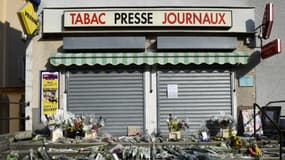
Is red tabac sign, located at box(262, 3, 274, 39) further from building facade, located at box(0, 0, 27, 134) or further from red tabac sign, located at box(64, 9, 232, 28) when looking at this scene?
building facade, located at box(0, 0, 27, 134)

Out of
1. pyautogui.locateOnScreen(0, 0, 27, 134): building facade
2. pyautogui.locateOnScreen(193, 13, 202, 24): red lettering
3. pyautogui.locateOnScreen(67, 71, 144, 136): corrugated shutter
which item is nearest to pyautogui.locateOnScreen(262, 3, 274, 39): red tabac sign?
pyautogui.locateOnScreen(193, 13, 202, 24): red lettering

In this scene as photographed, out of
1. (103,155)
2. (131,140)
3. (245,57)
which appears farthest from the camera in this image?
(245,57)

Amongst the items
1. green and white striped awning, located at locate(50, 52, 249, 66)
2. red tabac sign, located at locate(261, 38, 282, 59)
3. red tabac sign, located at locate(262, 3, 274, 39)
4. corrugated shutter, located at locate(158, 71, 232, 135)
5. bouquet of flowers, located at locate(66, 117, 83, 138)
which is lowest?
bouquet of flowers, located at locate(66, 117, 83, 138)

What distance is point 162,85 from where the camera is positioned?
1157 cm

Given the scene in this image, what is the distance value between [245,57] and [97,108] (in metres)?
4.73

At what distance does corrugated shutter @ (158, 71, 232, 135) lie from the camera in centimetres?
1157

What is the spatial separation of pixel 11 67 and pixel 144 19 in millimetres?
7481

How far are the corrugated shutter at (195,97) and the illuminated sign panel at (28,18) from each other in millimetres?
4062

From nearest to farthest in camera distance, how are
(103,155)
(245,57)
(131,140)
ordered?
(103,155), (131,140), (245,57)

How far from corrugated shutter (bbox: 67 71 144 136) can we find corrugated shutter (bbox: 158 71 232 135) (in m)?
0.72

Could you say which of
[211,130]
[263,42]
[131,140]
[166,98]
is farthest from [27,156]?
[263,42]

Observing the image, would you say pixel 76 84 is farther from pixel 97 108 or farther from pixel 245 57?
pixel 245 57

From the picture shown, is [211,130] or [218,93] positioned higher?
[218,93]

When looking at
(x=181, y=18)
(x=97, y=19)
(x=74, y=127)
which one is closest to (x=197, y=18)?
(x=181, y=18)
